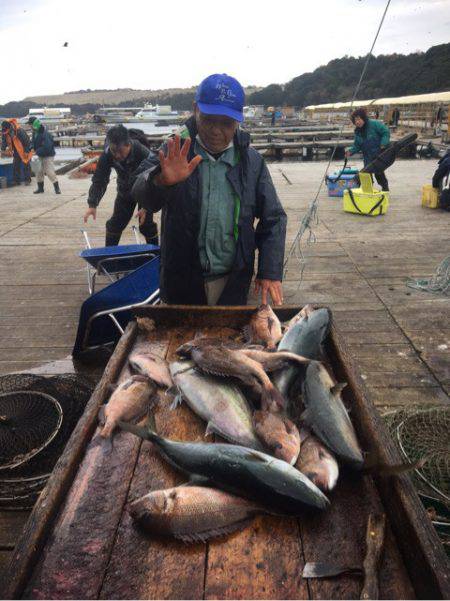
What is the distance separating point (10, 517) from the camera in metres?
2.60

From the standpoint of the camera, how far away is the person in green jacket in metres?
10.8

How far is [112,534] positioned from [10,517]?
1532 mm

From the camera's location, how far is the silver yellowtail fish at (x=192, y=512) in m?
1.49

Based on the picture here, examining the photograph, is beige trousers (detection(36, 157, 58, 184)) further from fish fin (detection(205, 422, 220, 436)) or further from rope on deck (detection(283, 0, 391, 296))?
fish fin (detection(205, 422, 220, 436))

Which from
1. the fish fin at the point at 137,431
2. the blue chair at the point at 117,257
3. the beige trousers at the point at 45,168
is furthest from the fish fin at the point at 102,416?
the beige trousers at the point at 45,168

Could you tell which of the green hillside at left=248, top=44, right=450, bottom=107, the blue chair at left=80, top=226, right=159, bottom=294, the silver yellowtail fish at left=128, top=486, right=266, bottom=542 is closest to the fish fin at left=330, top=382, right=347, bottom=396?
the silver yellowtail fish at left=128, top=486, right=266, bottom=542

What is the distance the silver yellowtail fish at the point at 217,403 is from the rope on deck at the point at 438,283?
15.4 feet

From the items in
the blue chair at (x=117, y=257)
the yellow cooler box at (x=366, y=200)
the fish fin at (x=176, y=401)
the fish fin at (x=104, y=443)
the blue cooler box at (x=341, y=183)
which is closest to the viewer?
the fish fin at (x=104, y=443)

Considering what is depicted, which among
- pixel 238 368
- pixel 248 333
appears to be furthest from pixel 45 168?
pixel 238 368

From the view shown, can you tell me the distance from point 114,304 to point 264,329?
1.82 metres

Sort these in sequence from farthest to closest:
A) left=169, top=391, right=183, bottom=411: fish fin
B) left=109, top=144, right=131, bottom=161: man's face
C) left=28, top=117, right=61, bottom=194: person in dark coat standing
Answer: left=28, top=117, right=61, bottom=194: person in dark coat standing
left=109, top=144, right=131, bottom=161: man's face
left=169, top=391, right=183, bottom=411: fish fin

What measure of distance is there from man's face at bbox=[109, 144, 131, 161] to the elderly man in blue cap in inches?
95.4

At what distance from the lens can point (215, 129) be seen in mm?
2982

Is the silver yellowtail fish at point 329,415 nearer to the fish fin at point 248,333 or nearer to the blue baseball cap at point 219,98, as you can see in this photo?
the fish fin at point 248,333
